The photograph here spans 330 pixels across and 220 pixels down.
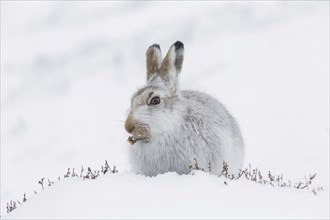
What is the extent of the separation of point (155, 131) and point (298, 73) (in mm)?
10368

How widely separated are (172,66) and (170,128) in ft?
2.38

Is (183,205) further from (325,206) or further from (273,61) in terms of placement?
(273,61)

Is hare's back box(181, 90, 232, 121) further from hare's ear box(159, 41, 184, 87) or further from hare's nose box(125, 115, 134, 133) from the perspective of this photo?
hare's nose box(125, 115, 134, 133)

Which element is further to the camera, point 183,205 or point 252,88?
point 252,88

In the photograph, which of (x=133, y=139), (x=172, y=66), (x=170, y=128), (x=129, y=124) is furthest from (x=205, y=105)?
(x=129, y=124)

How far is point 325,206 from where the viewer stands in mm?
6559

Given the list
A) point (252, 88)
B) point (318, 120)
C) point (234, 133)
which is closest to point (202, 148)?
point (234, 133)

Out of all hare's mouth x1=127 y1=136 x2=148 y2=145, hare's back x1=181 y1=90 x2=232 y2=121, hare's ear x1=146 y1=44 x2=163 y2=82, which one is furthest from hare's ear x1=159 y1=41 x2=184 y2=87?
hare's mouth x1=127 y1=136 x2=148 y2=145

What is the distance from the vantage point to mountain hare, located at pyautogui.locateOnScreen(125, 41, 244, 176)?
24.3 feet

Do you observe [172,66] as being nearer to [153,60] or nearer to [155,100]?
[153,60]

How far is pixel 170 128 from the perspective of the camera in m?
7.49

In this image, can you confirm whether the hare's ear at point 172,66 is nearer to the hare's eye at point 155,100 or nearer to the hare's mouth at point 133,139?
the hare's eye at point 155,100

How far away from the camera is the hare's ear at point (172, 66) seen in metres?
7.79

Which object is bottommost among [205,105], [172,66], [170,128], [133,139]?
[133,139]
